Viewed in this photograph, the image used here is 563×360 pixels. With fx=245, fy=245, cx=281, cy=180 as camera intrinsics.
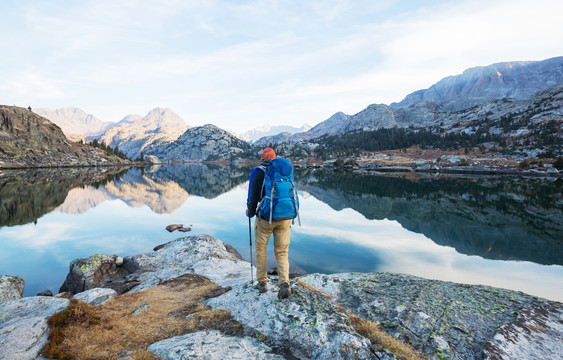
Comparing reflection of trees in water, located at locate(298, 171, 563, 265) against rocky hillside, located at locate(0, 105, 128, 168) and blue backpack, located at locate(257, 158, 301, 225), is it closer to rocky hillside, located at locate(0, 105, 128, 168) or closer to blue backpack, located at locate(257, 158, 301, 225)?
blue backpack, located at locate(257, 158, 301, 225)

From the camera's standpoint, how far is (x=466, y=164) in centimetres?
10869

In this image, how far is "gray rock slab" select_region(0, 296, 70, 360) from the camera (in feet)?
19.0

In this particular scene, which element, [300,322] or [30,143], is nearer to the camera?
[300,322]

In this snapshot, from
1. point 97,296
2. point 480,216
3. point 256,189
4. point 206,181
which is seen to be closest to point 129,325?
point 97,296

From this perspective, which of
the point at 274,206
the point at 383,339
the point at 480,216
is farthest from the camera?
the point at 480,216

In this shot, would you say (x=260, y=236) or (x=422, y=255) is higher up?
(x=260, y=236)

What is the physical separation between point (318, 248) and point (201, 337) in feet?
55.1

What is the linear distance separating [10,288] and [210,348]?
46.3 ft

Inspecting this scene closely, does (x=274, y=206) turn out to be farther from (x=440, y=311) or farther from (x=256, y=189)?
(x=440, y=311)

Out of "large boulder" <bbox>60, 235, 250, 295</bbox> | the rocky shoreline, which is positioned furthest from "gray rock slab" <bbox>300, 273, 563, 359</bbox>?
"large boulder" <bbox>60, 235, 250, 295</bbox>

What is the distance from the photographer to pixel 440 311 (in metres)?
7.84

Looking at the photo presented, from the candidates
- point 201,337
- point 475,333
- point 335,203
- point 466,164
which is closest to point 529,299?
point 475,333

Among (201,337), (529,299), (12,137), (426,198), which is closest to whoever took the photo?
(201,337)

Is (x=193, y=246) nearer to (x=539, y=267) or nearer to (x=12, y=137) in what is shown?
(x=539, y=267)
